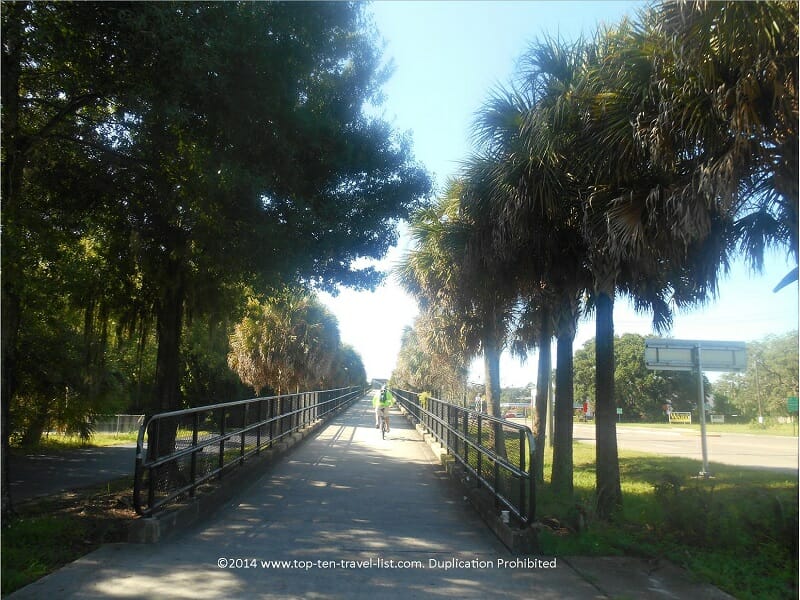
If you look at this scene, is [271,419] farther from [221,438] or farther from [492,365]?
[492,365]

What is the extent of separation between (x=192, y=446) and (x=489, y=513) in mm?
3639

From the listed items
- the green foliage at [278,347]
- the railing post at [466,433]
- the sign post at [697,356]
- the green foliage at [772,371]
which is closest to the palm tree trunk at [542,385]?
the railing post at [466,433]

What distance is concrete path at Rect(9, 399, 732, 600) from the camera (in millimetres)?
5004

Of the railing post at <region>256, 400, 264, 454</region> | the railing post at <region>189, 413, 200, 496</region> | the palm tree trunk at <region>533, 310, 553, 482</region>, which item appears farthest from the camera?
the palm tree trunk at <region>533, 310, 553, 482</region>

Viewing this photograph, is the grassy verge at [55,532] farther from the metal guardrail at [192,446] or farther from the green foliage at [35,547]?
the metal guardrail at [192,446]

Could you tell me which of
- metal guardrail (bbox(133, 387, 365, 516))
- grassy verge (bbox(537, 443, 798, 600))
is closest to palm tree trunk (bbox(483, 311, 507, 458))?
metal guardrail (bbox(133, 387, 365, 516))

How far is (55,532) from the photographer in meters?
6.25

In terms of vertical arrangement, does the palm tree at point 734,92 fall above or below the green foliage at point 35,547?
above

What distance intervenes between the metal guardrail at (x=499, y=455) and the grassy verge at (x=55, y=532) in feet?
13.0

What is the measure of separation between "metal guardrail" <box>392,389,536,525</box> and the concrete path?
48 cm

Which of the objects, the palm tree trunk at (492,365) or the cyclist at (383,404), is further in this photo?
the cyclist at (383,404)

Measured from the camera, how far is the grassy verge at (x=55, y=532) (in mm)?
5234

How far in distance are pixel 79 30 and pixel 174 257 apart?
10.6 ft

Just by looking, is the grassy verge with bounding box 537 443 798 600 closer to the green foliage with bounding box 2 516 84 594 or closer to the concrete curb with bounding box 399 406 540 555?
the concrete curb with bounding box 399 406 540 555
